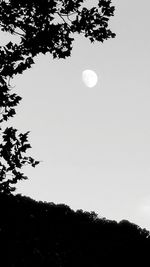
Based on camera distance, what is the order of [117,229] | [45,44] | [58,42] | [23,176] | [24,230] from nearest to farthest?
[23,176] → [45,44] → [58,42] → [24,230] → [117,229]

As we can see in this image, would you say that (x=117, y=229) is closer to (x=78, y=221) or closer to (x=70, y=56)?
(x=78, y=221)

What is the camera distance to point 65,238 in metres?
18.5

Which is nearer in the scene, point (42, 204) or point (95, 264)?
point (95, 264)

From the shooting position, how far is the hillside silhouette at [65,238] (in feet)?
52.0

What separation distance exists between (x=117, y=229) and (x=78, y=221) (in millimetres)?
2630

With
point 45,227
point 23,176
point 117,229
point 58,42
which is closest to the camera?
point 23,176

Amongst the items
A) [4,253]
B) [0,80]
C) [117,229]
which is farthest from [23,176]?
[117,229]

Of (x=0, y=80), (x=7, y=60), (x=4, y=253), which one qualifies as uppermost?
(x=7, y=60)

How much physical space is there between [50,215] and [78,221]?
1.64 m

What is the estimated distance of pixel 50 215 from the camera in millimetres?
19281

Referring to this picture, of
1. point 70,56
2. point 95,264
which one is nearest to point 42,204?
point 95,264

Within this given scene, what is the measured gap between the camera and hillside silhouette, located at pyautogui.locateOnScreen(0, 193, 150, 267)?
15.8 meters

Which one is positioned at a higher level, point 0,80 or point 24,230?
point 0,80

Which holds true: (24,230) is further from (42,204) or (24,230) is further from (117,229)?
(117,229)
